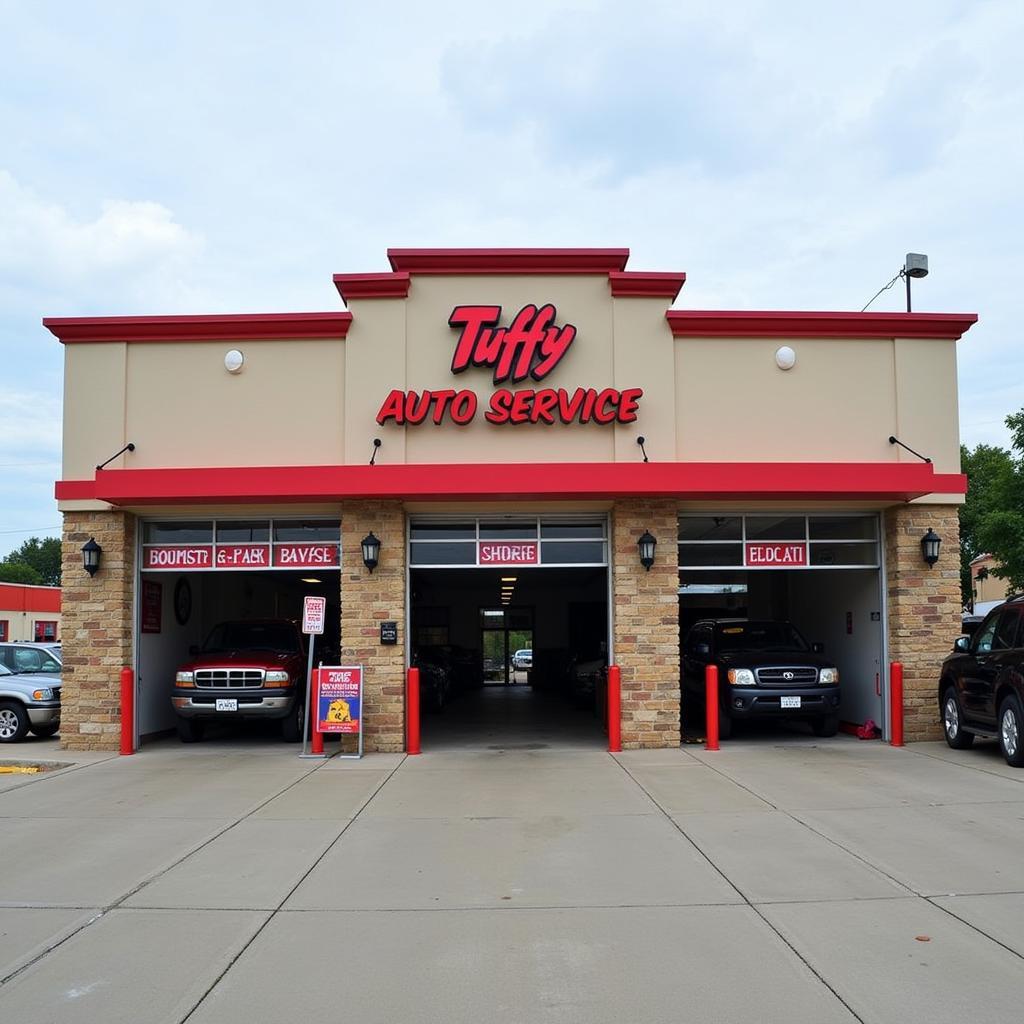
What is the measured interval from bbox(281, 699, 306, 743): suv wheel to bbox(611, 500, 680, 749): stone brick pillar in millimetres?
4861

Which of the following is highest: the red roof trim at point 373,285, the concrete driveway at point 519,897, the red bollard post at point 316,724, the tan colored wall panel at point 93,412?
the red roof trim at point 373,285

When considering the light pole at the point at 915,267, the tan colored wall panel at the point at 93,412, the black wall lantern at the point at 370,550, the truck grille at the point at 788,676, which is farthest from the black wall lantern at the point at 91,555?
the light pole at the point at 915,267

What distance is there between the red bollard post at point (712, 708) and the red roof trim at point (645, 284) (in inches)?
206

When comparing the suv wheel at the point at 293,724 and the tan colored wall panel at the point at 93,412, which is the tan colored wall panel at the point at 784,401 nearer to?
the suv wheel at the point at 293,724

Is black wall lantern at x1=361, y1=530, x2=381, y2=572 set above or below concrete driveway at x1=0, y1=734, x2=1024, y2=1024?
above

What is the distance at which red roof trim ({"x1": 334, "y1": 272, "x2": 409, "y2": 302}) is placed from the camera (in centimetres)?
1448

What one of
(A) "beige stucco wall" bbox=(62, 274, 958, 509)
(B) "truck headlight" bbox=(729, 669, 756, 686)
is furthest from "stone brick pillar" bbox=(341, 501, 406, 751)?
(B) "truck headlight" bbox=(729, 669, 756, 686)

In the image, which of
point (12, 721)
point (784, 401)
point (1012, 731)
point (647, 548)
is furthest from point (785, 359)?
point (12, 721)

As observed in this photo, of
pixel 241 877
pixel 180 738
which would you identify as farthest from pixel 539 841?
pixel 180 738

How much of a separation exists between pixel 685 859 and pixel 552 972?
8.67 feet

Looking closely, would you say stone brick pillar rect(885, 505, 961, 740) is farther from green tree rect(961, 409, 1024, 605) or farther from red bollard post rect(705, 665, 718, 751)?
green tree rect(961, 409, 1024, 605)

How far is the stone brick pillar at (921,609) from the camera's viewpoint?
47.5 ft

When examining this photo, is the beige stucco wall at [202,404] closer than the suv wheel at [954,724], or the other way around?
the suv wheel at [954,724]

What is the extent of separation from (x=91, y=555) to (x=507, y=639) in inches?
859
